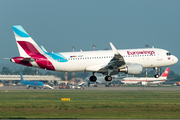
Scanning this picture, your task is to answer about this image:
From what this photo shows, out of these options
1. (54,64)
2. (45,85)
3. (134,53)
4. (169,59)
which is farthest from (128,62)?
(45,85)

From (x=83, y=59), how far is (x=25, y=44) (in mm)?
10357

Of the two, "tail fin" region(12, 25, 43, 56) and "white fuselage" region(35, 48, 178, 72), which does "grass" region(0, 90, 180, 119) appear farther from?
"tail fin" region(12, 25, 43, 56)

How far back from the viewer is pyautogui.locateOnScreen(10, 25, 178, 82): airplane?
180 feet

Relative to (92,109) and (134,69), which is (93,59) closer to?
(134,69)

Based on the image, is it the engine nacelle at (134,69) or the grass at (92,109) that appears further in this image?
the engine nacelle at (134,69)

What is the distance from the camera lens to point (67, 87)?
417 feet

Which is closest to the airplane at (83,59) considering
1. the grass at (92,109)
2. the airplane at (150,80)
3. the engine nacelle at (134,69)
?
the engine nacelle at (134,69)

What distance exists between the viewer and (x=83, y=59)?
5572 cm

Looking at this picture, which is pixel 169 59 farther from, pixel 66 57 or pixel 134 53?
pixel 66 57

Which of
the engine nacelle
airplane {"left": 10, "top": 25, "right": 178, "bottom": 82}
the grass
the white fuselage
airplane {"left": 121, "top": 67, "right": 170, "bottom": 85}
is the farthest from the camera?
airplane {"left": 121, "top": 67, "right": 170, "bottom": 85}

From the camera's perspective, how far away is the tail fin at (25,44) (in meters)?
55.7

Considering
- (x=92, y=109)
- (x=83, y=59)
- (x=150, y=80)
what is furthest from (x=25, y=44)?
(x=150, y=80)

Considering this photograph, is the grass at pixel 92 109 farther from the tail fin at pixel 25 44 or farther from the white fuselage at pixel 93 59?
the tail fin at pixel 25 44

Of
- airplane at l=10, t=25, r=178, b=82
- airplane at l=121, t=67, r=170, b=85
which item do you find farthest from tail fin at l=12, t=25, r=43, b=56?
airplane at l=121, t=67, r=170, b=85
